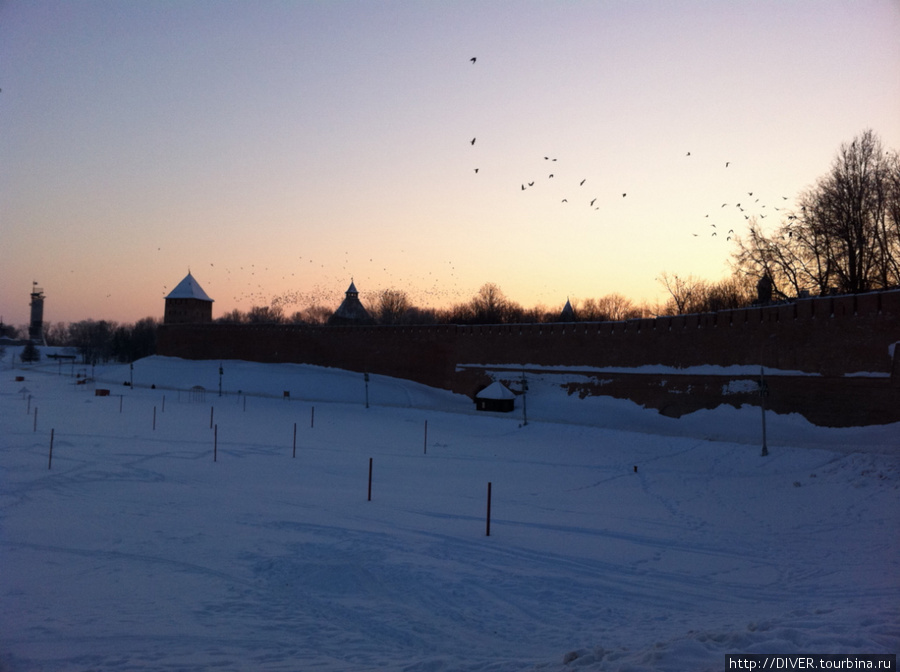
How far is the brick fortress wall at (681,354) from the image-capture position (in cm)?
2070

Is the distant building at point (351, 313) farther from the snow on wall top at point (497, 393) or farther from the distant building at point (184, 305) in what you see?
the snow on wall top at point (497, 393)

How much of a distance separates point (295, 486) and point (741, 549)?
9.36 meters

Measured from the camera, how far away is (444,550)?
32.3 feet

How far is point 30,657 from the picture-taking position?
591 centimetres

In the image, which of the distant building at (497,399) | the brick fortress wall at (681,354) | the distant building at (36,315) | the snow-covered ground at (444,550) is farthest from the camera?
the distant building at (36,315)

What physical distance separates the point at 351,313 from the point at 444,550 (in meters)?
62.0

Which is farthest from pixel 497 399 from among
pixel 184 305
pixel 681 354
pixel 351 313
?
pixel 351 313

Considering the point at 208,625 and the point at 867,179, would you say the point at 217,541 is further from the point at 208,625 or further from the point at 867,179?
the point at 867,179

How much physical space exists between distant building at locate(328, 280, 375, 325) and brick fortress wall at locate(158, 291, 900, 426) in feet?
69.8

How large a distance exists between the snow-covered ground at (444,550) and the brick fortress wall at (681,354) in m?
1.51

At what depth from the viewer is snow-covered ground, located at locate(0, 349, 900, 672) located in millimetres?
6145

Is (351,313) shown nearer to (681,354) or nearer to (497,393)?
(497,393)

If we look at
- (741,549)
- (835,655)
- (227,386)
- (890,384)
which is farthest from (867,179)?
(227,386)

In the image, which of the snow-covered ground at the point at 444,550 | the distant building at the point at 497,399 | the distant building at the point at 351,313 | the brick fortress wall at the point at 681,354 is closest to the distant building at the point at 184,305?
the distant building at the point at 351,313
